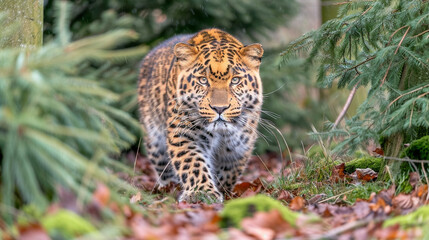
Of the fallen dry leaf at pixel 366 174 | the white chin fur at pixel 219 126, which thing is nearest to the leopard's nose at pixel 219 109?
the white chin fur at pixel 219 126

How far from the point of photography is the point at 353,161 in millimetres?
5664

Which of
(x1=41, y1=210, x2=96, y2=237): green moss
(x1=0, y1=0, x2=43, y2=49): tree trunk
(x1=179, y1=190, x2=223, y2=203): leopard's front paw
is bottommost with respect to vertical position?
(x1=179, y1=190, x2=223, y2=203): leopard's front paw

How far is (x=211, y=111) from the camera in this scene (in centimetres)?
542

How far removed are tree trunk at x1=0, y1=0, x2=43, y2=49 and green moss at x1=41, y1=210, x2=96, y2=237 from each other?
234 centimetres

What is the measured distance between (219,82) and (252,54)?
525 mm

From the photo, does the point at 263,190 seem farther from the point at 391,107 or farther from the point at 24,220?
the point at 24,220

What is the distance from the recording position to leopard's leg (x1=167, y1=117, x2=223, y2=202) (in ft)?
17.4

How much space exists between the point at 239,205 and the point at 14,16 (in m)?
2.59

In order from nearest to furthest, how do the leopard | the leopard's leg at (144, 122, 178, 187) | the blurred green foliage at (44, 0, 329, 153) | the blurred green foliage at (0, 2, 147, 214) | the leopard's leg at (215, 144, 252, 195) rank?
the blurred green foliage at (0, 2, 147, 214) < the leopard < the leopard's leg at (215, 144, 252, 195) < the leopard's leg at (144, 122, 178, 187) < the blurred green foliage at (44, 0, 329, 153)

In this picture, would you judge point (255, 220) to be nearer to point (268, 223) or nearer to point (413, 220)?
point (268, 223)

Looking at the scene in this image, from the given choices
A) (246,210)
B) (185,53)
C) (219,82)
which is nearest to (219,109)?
(219,82)

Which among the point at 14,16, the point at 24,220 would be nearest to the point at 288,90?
the point at 14,16

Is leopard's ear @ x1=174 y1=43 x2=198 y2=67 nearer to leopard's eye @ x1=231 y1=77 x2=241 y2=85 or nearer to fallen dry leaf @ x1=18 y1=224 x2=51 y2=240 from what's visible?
leopard's eye @ x1=231 y1=77 x2=241 y2=85

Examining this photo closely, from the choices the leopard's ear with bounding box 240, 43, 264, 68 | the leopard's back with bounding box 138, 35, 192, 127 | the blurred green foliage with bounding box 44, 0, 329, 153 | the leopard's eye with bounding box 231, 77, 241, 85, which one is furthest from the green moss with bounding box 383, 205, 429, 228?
the blurred green foliage with bounding box 44, 0, 329, 153
